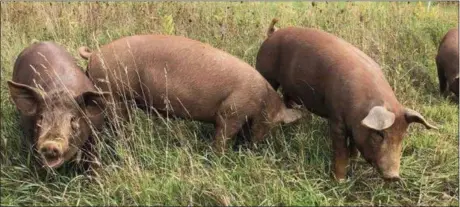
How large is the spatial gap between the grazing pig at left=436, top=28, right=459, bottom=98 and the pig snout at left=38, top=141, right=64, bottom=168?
4.59 m

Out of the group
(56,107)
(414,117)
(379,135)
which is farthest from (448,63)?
(56,107)

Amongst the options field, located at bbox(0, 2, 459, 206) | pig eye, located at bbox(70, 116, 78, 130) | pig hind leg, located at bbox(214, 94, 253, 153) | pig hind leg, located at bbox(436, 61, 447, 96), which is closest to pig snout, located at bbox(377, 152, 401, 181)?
field, located at bbox(0, 2, 459, 206)

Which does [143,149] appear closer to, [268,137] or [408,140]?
[268,137]

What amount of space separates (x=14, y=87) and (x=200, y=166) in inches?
56.6

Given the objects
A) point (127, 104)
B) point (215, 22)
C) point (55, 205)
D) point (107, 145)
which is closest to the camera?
point (55, 205)

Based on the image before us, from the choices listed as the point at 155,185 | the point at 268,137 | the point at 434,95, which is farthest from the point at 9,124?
the point at 434,95

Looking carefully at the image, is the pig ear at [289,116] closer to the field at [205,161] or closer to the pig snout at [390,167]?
the field at [205,161]

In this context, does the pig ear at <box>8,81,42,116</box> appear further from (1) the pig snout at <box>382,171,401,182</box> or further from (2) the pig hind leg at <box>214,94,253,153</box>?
(1) the pig snout at <box>382,171,401,182</box>

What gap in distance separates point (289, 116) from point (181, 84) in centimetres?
99

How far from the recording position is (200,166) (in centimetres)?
407

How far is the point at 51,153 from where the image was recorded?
139 inches

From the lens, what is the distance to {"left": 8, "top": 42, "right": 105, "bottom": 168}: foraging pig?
3.61 metres

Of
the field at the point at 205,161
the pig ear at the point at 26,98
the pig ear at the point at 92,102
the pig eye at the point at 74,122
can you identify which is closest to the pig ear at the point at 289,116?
the field at the point at 205,161

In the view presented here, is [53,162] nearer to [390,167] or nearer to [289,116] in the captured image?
[289,116]
